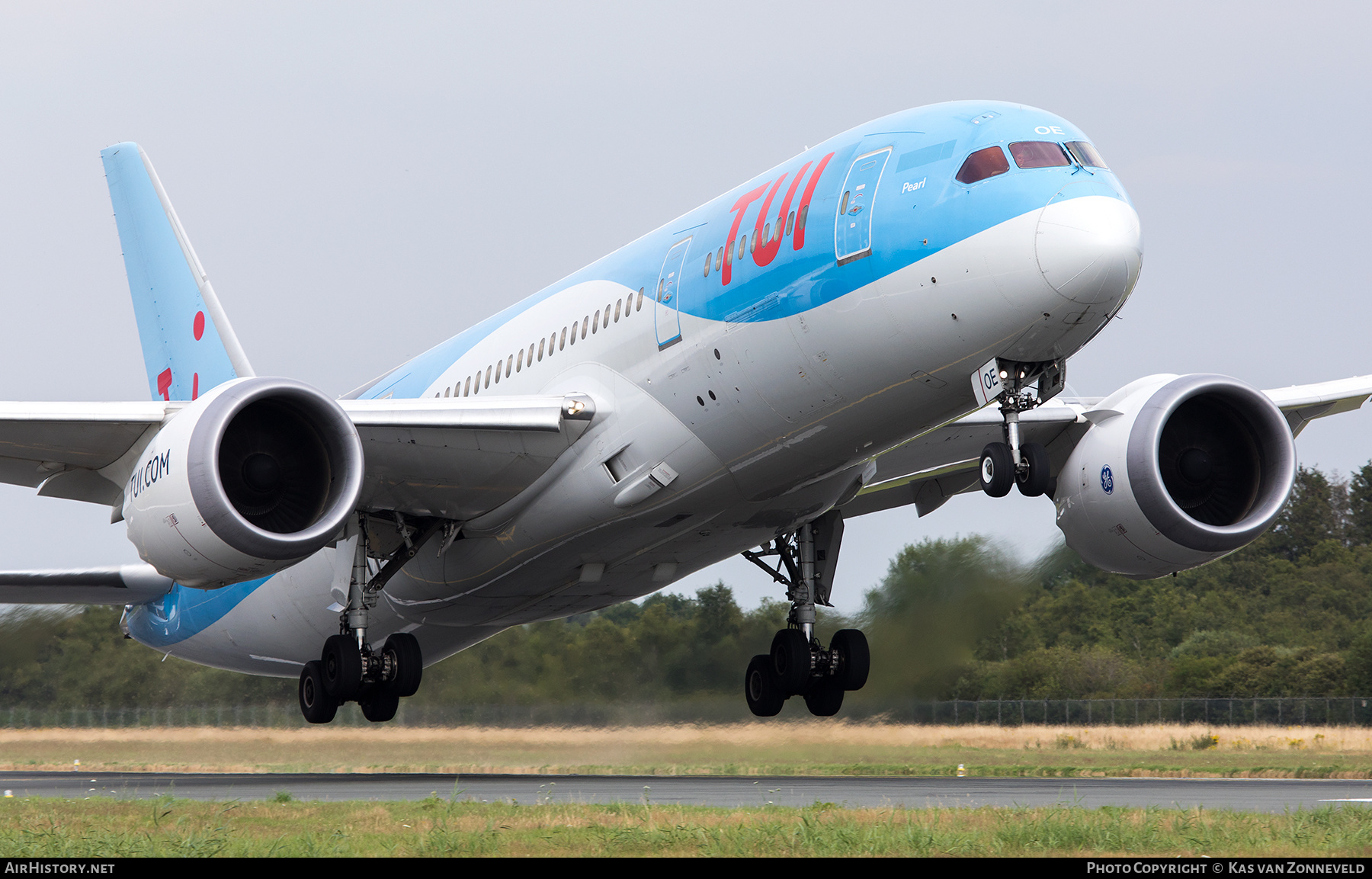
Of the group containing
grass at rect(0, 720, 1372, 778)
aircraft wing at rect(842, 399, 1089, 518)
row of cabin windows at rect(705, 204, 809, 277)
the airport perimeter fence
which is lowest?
grass at rect(0, 720, 1372, 778)

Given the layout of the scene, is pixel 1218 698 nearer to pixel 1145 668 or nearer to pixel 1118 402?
pixel 1145 668

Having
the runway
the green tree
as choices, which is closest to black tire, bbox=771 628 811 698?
the runway

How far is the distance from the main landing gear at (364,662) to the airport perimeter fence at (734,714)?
5.49m

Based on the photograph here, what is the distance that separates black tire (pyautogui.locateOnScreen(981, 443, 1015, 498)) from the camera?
13.6m

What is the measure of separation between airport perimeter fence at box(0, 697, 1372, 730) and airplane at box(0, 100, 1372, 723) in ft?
5.56

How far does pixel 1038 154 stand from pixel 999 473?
9.71 feet

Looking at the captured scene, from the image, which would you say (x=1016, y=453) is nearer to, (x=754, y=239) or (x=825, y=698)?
(x=754, y=239)

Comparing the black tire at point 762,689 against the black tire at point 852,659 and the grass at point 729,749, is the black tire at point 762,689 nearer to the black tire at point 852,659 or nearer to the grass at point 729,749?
the black tire at point 852,659

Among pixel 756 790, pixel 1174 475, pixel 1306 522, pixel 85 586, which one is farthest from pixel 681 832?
pixel 1306 522

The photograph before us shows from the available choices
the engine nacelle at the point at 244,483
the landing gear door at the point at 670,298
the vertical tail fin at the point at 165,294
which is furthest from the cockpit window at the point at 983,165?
the vertical tail fin at the point at 165,294

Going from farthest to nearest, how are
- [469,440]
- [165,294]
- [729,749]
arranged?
[165,294]
[729,749]
[469,440]

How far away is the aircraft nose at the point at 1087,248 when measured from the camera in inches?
497

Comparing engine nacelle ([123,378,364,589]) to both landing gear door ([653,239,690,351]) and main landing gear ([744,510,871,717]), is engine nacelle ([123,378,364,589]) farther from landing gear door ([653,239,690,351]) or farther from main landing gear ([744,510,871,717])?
main landing gear ([744,510,871,717])

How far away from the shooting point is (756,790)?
18.0 metres
